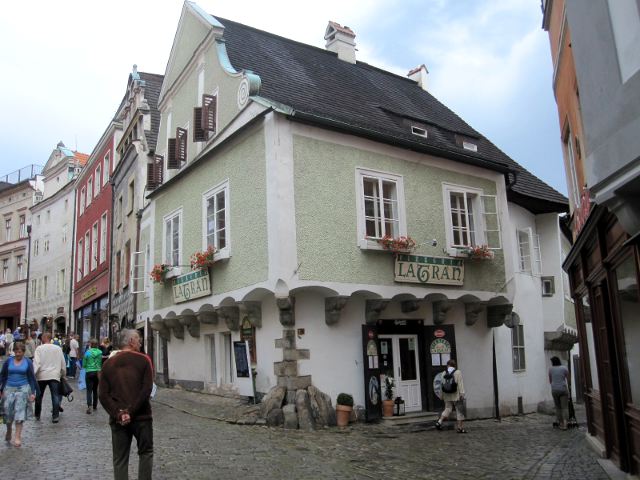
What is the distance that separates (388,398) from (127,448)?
9.11 metres

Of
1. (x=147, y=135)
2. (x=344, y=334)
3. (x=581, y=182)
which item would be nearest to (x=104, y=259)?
(x=147, y=135)

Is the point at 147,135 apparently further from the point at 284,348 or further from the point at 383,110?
the point at 284,348

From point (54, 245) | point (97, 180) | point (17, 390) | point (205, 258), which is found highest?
point (97, 180)

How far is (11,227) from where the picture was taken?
47.3m

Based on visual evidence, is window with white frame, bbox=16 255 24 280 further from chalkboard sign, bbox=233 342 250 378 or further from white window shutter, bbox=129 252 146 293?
chalkboard sign, bbox=233 342 250 378

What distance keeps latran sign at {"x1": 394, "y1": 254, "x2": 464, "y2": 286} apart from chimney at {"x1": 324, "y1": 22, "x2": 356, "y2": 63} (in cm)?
966

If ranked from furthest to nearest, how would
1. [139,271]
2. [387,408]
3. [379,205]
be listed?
[139,271] < [379,205] < [387,408]

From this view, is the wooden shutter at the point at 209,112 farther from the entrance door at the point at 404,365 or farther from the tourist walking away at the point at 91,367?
the entrance door at the point at 404,365

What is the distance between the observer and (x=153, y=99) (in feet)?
89.8

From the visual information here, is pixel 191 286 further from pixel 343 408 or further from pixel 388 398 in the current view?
pixel 388 398

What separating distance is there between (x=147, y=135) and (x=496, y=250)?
1447 centimetres

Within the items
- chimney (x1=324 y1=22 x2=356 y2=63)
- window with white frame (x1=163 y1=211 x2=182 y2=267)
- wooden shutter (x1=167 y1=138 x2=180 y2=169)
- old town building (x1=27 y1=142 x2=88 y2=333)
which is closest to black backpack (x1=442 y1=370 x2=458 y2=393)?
window with white frame (x1=163 y1=211 x2=182 y2=267)

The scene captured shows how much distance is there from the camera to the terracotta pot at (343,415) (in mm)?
13539

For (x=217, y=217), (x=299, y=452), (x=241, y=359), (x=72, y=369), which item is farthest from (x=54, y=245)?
(x=299, y=452)
